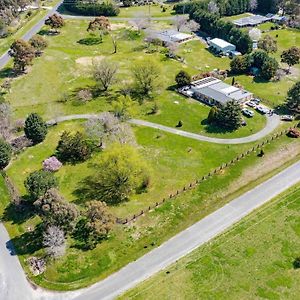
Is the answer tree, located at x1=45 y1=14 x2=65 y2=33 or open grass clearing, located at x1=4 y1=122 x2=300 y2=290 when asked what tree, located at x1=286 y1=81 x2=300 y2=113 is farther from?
tree, located at x1=45 y1=14 x2=65 y2=33

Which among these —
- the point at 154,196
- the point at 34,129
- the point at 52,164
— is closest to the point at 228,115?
the point at 154,196

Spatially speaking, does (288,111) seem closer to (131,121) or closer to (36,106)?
(131,121)

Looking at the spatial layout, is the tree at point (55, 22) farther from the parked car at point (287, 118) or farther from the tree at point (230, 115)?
the parked car at point (287, 118)

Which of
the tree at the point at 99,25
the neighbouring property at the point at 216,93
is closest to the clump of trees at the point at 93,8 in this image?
the tree at the point at 99,25

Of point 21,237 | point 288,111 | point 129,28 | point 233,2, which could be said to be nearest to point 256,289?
point 21,237

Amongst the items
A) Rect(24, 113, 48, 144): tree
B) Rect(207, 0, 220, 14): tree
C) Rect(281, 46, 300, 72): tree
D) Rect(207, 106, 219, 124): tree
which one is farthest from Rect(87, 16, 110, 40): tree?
Rect(24, 113, 48, 144): tree
